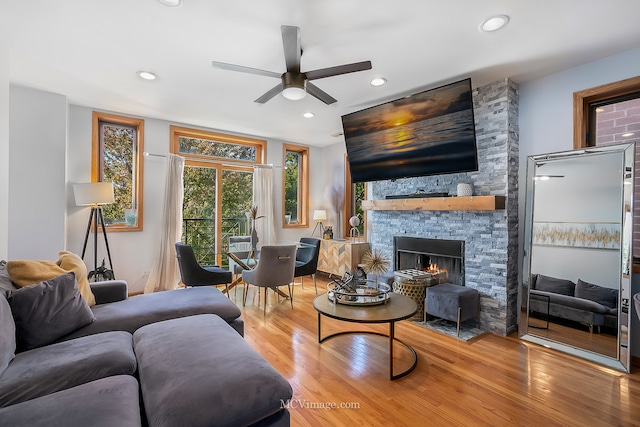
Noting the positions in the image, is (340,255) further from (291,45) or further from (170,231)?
(291,45)

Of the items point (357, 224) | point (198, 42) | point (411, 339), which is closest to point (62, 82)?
point (198, 42)

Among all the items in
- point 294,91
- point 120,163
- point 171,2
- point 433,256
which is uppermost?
point 171,2

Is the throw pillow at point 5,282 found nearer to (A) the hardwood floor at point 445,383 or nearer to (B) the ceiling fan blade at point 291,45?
(A) the hardwood floor at point 445,383

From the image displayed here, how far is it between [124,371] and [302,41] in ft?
8.32

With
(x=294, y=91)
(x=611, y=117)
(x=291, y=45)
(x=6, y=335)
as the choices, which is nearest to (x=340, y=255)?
(x=294, y=91)

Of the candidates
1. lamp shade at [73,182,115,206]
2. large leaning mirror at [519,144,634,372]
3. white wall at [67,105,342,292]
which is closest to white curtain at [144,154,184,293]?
white wall at [67,105,342,292]

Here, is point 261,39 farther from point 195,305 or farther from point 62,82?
point 62,82

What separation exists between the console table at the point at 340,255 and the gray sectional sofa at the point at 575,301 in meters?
2.44

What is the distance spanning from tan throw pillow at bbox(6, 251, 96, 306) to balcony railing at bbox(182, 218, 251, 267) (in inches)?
100

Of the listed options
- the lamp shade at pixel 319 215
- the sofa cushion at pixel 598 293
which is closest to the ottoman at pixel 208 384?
the sofa cushion at pixel 598 293

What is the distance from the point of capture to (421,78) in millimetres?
3127

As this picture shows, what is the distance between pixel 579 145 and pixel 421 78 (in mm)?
1596

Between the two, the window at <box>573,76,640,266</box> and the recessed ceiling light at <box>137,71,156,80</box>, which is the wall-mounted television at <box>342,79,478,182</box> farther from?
the recessed ceiling light at <box>137,71,156,80</box>

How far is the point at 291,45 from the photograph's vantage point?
2188 millimetres
